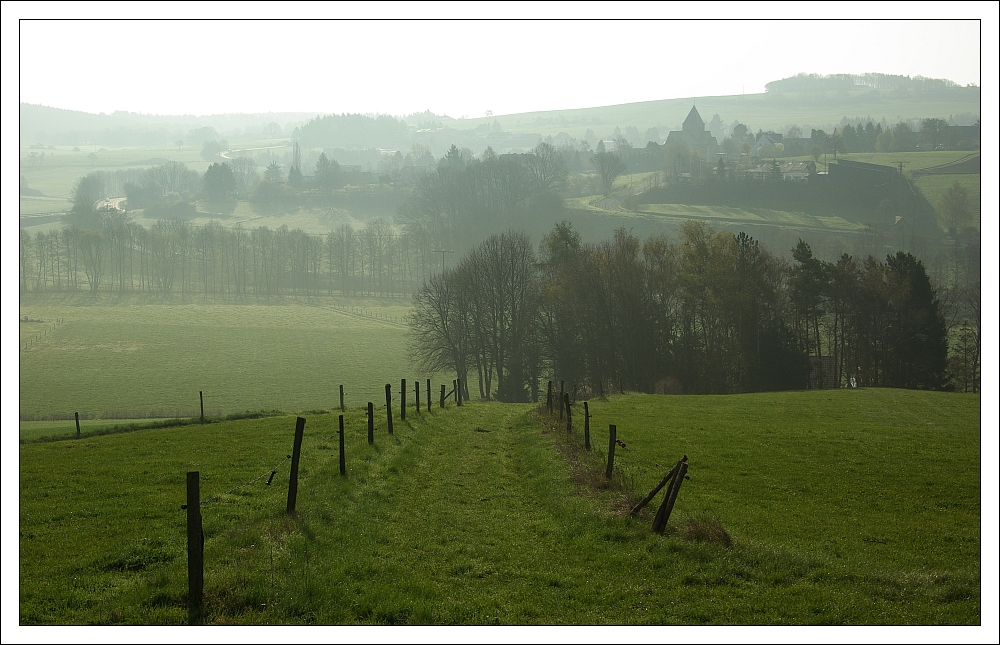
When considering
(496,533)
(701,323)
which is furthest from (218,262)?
(496,533)

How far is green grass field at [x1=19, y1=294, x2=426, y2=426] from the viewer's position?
59.6 m

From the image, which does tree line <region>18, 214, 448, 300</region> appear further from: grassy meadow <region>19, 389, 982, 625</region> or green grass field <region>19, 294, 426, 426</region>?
grassy meadow <region>19, 389, 982, 625</region>

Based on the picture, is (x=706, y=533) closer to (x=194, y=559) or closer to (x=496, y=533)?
(x=496, y=533)

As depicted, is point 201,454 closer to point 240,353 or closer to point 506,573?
point 506,573

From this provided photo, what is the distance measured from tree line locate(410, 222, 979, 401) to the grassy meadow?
3511 cm

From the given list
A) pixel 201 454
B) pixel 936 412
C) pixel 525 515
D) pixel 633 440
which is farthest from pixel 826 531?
pixel 936 412

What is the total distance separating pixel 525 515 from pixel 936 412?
33.5 m

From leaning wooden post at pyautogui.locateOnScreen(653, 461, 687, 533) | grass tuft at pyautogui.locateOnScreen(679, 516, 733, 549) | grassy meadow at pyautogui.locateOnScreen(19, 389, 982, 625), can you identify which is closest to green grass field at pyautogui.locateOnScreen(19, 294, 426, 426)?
grassy meadow at pyautogui.locateOnScreen(19, 389, 982, 625)

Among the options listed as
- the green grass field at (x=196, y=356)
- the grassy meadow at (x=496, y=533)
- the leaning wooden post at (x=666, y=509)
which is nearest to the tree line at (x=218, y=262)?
the green grass field at (x=196, y=356)

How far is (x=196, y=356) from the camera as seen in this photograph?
77.2 meters

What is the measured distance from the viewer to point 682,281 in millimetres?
64875

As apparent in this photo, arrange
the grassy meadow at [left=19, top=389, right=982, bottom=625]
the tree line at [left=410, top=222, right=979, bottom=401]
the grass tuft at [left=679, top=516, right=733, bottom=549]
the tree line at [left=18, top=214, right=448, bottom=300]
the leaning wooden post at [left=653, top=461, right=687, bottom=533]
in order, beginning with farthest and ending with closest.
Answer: the tree line at [left=18, top=214, right=448, bottom=300] → the tree line at [left=410, top=222, right=979, bottom=401] → the leaning wooden post at [left=653, top=461, right=687, bottom=533] → the grass tuft at [left=679, top=516, right=733, bottom=549] → the grassy meadow at [left=19, top=389, right=982, bottom=625]

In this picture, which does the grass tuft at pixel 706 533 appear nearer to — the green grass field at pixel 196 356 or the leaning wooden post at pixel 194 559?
the leaning wooden post at pixel 194 559

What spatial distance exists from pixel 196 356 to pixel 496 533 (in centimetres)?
7334
